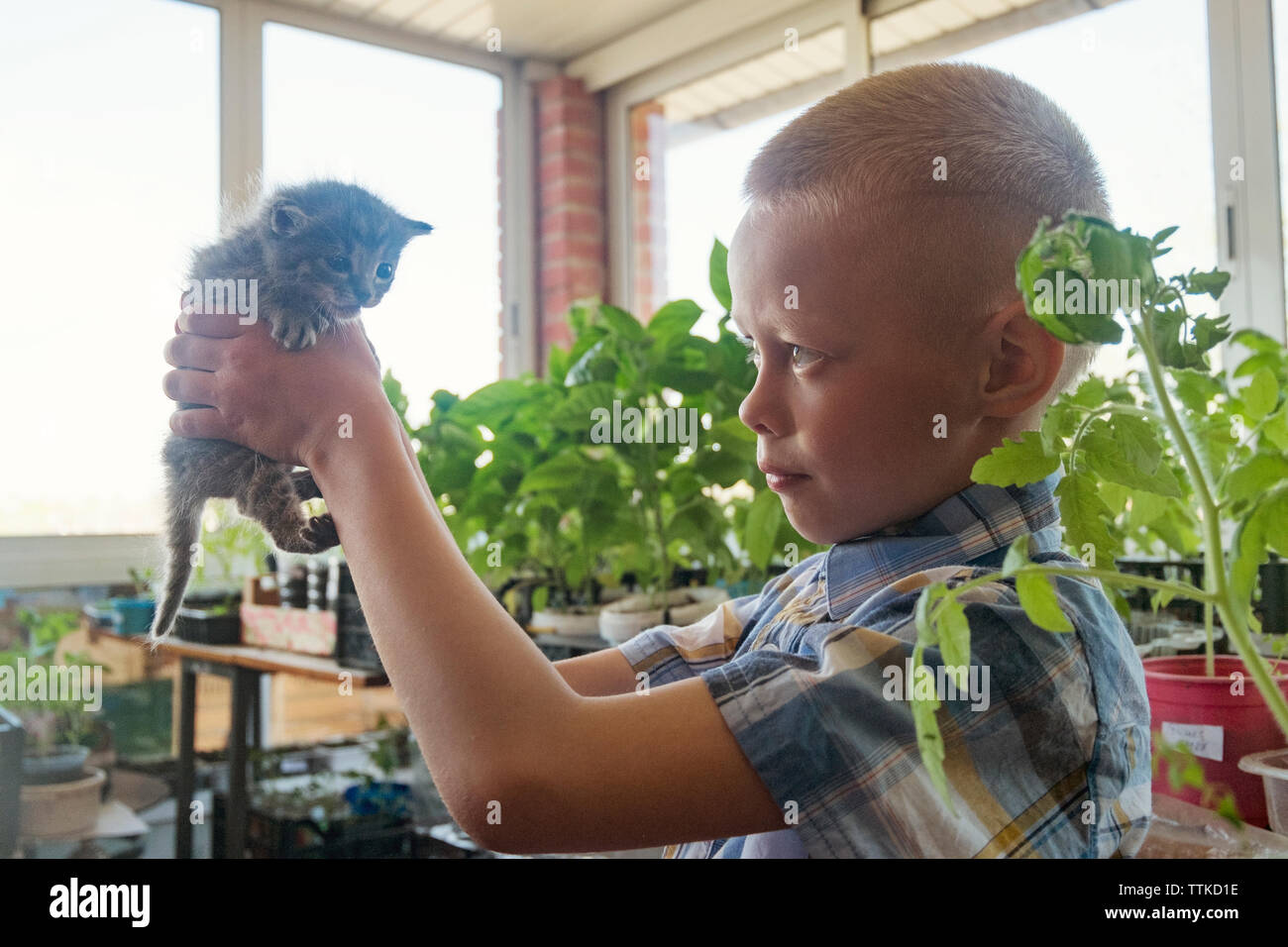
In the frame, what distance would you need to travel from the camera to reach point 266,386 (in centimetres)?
57

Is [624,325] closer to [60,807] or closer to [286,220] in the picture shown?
[286,220]

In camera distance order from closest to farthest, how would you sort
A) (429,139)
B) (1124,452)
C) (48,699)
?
(1124,452) → (48,699) → (429,139)

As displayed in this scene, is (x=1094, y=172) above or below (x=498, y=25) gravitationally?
below

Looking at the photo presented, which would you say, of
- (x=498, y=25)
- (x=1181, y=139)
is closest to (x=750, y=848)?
(x=1181, y=139)

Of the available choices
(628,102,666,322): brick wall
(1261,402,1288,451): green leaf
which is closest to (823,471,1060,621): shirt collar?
(1261,402,1288,451): green leaf

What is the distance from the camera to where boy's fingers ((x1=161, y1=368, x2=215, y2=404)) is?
1.93 ft

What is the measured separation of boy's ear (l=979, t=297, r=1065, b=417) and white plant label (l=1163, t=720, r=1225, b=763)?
360 millimetres

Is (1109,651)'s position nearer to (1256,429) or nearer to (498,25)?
(1256,429)

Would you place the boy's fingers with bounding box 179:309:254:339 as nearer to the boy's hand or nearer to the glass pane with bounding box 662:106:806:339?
the boy's hand

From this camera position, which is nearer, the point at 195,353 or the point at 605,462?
the point at 195,353

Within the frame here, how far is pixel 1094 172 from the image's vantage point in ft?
2.03

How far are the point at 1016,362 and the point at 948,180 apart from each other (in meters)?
0.11


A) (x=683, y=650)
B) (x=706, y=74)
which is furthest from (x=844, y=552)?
(x=706, y=74)
